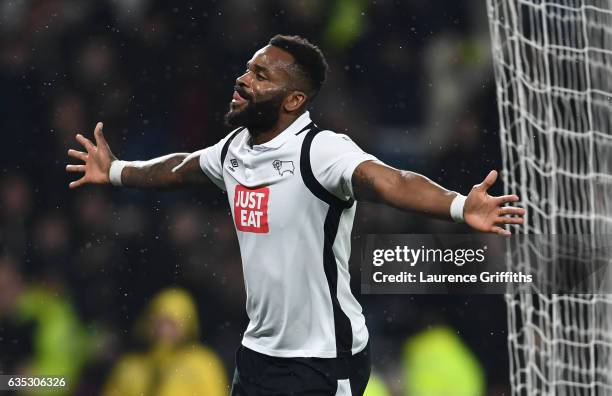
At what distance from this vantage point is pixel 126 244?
15.5 feet

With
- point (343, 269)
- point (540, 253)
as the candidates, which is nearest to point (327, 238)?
point (343, 269)

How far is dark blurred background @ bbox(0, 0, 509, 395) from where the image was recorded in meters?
4.53

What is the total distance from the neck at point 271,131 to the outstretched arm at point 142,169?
29 centimetres

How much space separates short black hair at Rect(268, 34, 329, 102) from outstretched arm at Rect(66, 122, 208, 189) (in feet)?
1.50

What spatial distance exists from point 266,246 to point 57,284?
7.81 feet

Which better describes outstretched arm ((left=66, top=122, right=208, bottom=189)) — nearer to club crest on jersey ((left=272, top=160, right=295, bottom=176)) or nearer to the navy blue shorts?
club crest on jersey ((left=272, top=160, right=295, bottom=176))

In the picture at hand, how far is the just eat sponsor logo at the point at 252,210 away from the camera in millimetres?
2625

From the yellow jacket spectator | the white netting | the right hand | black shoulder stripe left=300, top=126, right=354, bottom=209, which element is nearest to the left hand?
black shoulder stripe left=300, top=126, right=354, bottom=209

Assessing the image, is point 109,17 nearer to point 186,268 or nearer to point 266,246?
point 186,268

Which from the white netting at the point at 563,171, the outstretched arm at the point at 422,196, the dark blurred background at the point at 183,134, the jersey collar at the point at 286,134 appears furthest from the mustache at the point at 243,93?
the dark blurred background at the point at 183,134

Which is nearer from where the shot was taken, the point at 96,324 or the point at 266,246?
the point at 266,246

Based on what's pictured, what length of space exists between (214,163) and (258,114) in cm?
25
